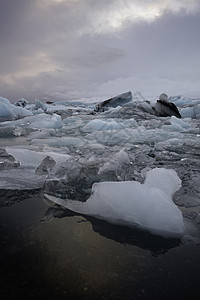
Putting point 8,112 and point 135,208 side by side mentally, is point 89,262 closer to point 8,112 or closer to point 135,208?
point 135,208

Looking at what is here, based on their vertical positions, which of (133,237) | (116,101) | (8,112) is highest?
(116,101)

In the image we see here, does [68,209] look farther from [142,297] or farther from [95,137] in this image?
[95,137]

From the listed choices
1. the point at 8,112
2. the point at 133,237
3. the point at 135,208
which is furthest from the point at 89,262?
the point at 8,112

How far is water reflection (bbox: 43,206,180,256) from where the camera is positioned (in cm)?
95

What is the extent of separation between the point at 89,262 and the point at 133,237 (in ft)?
0.85

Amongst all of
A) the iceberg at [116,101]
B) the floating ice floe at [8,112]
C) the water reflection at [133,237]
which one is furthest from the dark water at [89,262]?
the iceberg at [116,101]

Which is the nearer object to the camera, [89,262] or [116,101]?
[89,262]

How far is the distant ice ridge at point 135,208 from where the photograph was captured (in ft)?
3.43

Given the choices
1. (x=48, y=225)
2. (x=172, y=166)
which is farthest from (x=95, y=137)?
(x=48, y=225)

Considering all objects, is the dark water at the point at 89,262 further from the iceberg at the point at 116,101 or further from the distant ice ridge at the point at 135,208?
the iceberg at the point at 116,101

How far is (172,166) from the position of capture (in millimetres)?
2225

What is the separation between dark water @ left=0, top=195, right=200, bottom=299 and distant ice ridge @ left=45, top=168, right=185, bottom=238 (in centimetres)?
5

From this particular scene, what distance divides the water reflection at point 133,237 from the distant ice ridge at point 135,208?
3 cm

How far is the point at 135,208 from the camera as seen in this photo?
1113mm
